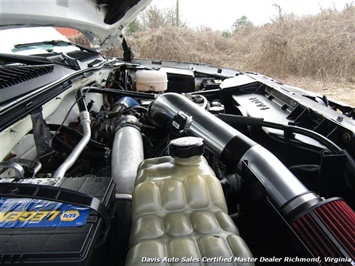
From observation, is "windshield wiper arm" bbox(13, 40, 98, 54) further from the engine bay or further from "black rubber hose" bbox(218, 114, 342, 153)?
"black rubber hose" bbox(218, 114, 342, 153)

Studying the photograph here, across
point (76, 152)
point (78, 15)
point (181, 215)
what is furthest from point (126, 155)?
point (78, 15)

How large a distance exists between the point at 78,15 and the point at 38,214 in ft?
3.66

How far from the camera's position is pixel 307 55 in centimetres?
586

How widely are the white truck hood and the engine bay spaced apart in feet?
0.77

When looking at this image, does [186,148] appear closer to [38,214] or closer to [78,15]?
[38,214]

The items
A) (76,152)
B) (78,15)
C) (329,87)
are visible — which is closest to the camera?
(76,152)

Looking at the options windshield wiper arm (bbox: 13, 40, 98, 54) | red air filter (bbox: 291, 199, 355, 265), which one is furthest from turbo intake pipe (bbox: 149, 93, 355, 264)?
windshield wiper arm (bbox: 13, 40, 98, 54)

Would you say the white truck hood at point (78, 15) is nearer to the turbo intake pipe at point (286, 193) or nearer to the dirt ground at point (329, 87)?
the turbo intake pipe at point (286, 193)

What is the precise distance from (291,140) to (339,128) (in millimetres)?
145

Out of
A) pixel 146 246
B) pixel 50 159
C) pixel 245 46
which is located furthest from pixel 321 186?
pixel 245 46

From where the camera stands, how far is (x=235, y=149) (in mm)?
696

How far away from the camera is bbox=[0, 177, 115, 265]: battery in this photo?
1.32 ft

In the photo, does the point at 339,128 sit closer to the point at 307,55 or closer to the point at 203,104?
the point at 203,104

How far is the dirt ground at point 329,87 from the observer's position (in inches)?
161
